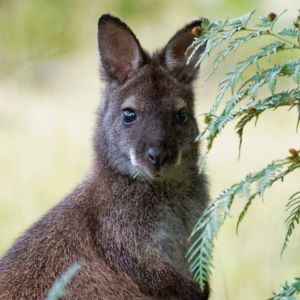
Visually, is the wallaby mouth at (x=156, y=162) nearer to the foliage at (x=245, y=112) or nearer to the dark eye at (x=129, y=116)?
the dark eye at (x=129, y=116)

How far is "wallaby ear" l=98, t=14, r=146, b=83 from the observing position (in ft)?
20.5

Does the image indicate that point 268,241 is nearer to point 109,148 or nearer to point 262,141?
point 109,148

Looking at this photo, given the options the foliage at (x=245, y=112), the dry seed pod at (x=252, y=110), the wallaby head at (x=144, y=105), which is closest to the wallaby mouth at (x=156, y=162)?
the wallaby head at (x=144, y=105)

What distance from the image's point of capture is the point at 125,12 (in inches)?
488

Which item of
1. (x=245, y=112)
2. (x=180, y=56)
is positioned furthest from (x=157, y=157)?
(x=245, y=112)

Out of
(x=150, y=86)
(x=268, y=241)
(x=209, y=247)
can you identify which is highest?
(x=150, y=86)

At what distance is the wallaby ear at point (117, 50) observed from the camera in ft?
20.5

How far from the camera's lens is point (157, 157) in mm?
5793

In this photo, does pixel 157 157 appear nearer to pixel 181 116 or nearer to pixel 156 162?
pixel 156 162

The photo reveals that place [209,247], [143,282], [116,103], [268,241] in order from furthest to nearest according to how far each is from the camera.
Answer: [268,241] → [116,103] → [143,282] → [209,247]

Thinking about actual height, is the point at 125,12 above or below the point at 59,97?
above

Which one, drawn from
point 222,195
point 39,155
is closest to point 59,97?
point 39,155

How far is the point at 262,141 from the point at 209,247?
17.3 ft

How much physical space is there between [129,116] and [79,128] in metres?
4.17
